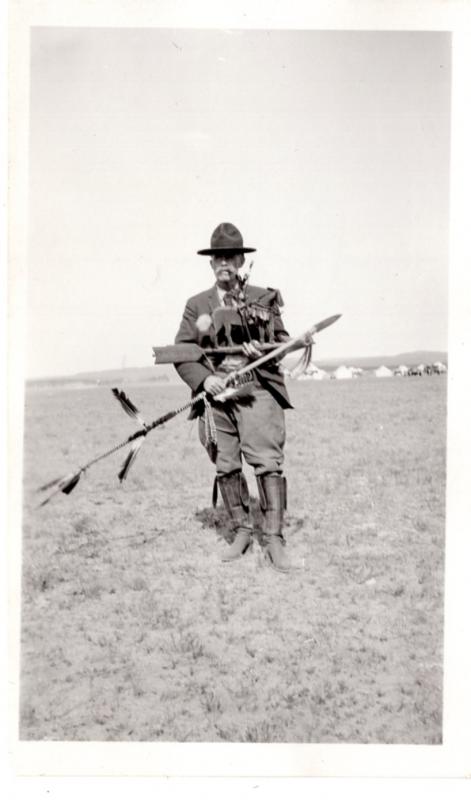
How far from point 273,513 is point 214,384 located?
2.36ft

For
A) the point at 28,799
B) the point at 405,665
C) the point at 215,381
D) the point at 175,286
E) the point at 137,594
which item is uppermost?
the point at 175,286

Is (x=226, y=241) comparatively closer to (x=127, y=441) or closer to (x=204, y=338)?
(x=204, y=338)

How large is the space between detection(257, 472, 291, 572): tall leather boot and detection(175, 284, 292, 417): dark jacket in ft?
1.32

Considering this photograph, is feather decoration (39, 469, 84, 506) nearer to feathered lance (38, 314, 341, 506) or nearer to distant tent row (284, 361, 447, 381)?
feathered lance (38, 314, 341, 506)

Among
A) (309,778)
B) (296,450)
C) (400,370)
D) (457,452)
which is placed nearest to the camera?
(309,778)

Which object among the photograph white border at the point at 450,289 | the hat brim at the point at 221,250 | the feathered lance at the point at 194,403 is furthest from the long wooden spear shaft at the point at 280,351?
the photograph white border at the point at 450,289

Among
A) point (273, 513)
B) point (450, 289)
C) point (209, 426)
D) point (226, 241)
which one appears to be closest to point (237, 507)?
point (273, 513)

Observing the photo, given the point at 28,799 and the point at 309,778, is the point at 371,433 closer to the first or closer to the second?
the point at 309,778

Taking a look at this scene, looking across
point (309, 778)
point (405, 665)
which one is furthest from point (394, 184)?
point (309, 778)

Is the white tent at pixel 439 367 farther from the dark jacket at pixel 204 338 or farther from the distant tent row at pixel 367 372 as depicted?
the dark jacket at pixel 204 338

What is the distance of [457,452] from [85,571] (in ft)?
6.42

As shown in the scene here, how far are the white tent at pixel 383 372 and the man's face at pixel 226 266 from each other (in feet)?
3.29

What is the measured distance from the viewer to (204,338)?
11.8ft

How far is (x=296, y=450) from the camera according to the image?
4309 millimetres
